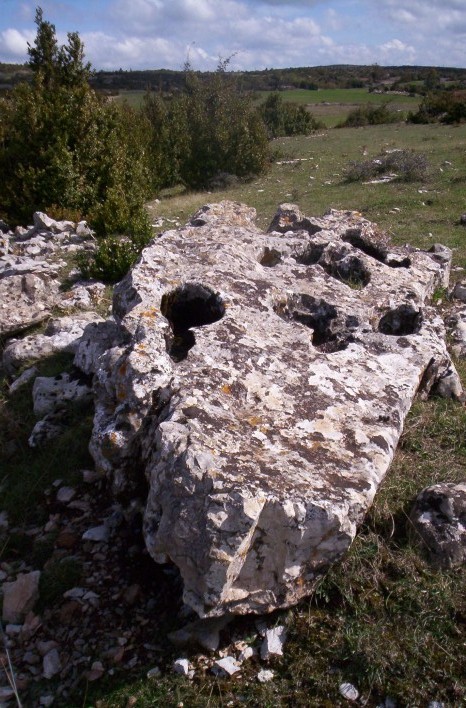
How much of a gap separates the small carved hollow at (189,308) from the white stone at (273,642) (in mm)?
2274

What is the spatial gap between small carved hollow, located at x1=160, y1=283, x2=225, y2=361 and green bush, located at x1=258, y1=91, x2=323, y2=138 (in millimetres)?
34686

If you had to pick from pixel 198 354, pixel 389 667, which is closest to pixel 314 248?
pixel 198 354

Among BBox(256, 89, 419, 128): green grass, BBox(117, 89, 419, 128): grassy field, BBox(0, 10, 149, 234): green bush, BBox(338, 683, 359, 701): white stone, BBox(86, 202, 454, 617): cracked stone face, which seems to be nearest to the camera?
BBox(338, 683, 359, 701): white stone

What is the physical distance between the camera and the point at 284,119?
1513 inches

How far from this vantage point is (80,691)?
2900mm

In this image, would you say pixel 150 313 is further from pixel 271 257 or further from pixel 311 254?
pixel 311 254

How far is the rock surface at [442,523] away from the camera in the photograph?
3343 mm

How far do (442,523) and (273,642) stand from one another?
123cm

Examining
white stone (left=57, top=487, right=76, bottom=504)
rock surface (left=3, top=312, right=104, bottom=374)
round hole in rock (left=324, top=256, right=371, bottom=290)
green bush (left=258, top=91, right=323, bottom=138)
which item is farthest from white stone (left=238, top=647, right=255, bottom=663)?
green bush (left=258, top=91, right=323, bottom=138)

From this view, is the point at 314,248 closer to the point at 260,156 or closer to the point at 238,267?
the point at 238,267

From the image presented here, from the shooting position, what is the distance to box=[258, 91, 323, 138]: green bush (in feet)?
123

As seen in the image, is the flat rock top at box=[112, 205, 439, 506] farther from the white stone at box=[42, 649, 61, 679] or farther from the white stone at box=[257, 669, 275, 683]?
the white stone at box=[42, 649, 61, 679]

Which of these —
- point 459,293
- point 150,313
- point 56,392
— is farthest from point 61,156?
point 150,313

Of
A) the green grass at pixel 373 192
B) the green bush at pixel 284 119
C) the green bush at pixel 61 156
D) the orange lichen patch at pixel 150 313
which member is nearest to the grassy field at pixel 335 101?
the green bush at pixel 284 119
